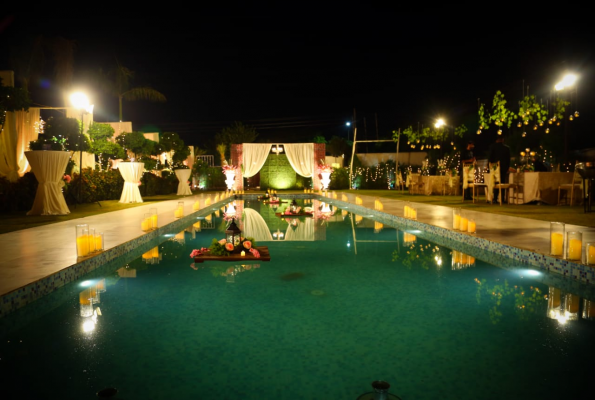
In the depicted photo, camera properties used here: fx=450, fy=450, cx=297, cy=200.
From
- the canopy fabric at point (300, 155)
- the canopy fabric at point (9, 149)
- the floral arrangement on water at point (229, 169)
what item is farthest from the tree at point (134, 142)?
the canopy fabric at point (300, 155)

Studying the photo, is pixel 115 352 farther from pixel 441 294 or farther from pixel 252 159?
pixel 252 159

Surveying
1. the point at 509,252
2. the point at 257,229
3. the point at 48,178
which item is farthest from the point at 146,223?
the point at 509,252

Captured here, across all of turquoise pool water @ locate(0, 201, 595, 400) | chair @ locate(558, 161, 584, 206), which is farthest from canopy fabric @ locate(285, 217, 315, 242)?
chair @ locate(558, 161, 584, 206)

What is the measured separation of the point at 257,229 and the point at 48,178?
4.51m

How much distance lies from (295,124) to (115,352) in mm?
36196

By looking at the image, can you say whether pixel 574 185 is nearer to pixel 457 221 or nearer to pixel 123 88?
pixel 457 221

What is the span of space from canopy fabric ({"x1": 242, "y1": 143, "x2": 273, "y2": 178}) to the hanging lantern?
15.8 metres

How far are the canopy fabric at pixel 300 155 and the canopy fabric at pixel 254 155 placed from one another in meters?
1.01

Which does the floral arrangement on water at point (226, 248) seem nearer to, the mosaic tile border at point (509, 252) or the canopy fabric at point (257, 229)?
the canopy fabric at point (257, 229)

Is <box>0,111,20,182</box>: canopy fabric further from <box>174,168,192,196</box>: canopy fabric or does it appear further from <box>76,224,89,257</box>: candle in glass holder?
<box>76,224,89,257</box>: candle in glass holder

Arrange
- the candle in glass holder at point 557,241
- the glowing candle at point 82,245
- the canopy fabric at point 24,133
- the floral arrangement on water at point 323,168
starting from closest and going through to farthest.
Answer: the candle in glass holder at point 557,241, the glowing candle at point 82,245, the canopy fabric at point 24,133, the floral arrangement on water at point 323,168

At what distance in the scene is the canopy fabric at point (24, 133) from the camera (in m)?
12.6

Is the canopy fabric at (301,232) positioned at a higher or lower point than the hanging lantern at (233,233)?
lower

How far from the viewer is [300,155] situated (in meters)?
21.4
